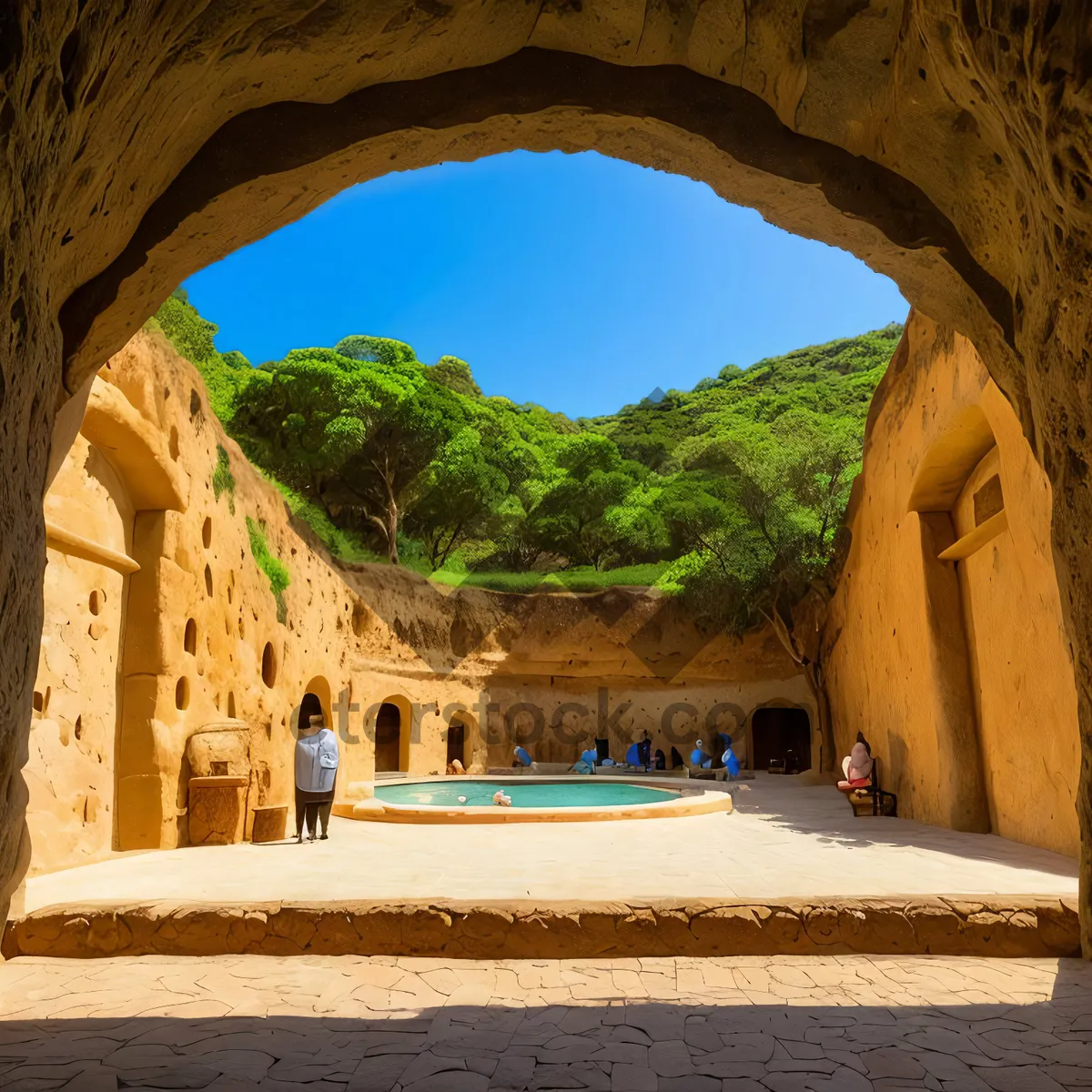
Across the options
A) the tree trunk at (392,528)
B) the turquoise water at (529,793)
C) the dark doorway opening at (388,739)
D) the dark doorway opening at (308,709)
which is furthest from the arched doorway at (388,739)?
the turquoise water at (529,793)

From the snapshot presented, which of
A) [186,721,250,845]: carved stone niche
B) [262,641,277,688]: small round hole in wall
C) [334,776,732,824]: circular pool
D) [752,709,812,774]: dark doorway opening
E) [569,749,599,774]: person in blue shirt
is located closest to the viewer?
[186,721,250,845]: carved stone niche

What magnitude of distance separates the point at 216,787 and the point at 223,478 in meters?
4.37

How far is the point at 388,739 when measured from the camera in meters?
25.9

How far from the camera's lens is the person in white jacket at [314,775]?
998 centimetres

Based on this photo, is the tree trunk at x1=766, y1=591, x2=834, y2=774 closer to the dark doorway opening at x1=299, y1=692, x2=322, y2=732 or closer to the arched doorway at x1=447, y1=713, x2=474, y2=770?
the arched doorway at x1=447, y1=713, x2=474, y2=770

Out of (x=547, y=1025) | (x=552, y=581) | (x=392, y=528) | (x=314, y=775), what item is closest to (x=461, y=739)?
(x=552, y=581)

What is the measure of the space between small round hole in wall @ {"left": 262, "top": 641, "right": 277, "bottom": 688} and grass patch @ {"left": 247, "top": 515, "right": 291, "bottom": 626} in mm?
724

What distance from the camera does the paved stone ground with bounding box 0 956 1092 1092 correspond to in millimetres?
3225

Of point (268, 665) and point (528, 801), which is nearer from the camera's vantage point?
point (268, 665)

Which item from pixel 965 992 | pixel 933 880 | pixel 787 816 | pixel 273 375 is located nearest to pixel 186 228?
pixel 965 992

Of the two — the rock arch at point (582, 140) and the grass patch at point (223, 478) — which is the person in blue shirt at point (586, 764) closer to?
the grass patch at point (223, 478)

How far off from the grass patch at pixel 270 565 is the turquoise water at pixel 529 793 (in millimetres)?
4425

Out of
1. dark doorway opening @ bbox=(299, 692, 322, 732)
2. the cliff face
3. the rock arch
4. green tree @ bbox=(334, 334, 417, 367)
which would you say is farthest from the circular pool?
green tree @ bbox=(334, 334, 417, 367)

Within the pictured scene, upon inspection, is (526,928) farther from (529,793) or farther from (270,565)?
(529,793)
